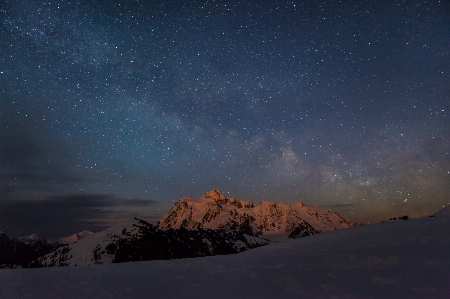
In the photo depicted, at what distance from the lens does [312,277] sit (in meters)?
6.05

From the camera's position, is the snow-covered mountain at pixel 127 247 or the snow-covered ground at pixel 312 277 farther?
the snow-covered mountain at pixel 127 247

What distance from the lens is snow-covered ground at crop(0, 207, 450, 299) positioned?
205 inches

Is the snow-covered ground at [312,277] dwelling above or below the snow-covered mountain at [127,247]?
above

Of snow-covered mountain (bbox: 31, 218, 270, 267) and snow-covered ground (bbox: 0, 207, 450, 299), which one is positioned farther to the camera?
snow-covered mountain (bbox: 31, 218, 270, 267)

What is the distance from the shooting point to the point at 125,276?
327 inches

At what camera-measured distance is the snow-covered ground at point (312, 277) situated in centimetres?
522

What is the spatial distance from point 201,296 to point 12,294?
A: 5014 mm

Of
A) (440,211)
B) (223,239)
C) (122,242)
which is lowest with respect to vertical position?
(223,239)

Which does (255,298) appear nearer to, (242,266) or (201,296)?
(201,296)

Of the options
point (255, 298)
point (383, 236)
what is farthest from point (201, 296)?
point (383, 236)

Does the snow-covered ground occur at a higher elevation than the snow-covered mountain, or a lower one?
higher

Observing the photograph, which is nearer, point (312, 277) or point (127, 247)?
point (312, 277)

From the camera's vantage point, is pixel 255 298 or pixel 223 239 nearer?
pixel 255 298

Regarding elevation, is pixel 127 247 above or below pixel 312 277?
Result: below
